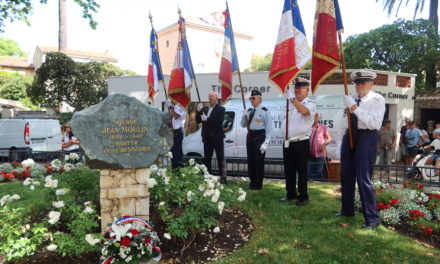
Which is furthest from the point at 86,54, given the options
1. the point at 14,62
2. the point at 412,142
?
the point at 412,142

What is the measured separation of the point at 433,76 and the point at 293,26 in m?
18.5

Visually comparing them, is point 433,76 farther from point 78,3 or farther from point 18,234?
point 18,234

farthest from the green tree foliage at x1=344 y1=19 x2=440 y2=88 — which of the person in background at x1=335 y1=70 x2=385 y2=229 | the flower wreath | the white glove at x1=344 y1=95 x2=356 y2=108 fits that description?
the flower wreath

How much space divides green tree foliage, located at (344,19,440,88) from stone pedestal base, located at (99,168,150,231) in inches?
731

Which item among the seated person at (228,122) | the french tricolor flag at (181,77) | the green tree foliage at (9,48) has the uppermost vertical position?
the green tree foliage at (9,48)

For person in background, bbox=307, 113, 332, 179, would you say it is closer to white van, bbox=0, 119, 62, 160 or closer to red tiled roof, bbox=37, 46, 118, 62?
white van, bbox=0, 119, 62, 160

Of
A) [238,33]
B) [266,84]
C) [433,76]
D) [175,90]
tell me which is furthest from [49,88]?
[238,33]

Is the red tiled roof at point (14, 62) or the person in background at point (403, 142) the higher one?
the red tiled roof at point (14, 62)

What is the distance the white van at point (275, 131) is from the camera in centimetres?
914

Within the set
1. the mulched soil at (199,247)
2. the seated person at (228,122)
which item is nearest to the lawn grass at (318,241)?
the mulched soil at (199,247)

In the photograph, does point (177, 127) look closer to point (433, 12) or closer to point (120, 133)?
point (120, 133)

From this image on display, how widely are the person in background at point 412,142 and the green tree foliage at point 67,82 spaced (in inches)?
816

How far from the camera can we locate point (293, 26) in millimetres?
5379

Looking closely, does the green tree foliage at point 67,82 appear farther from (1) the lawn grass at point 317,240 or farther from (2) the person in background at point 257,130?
(1) the lawn grass at point 317,240
